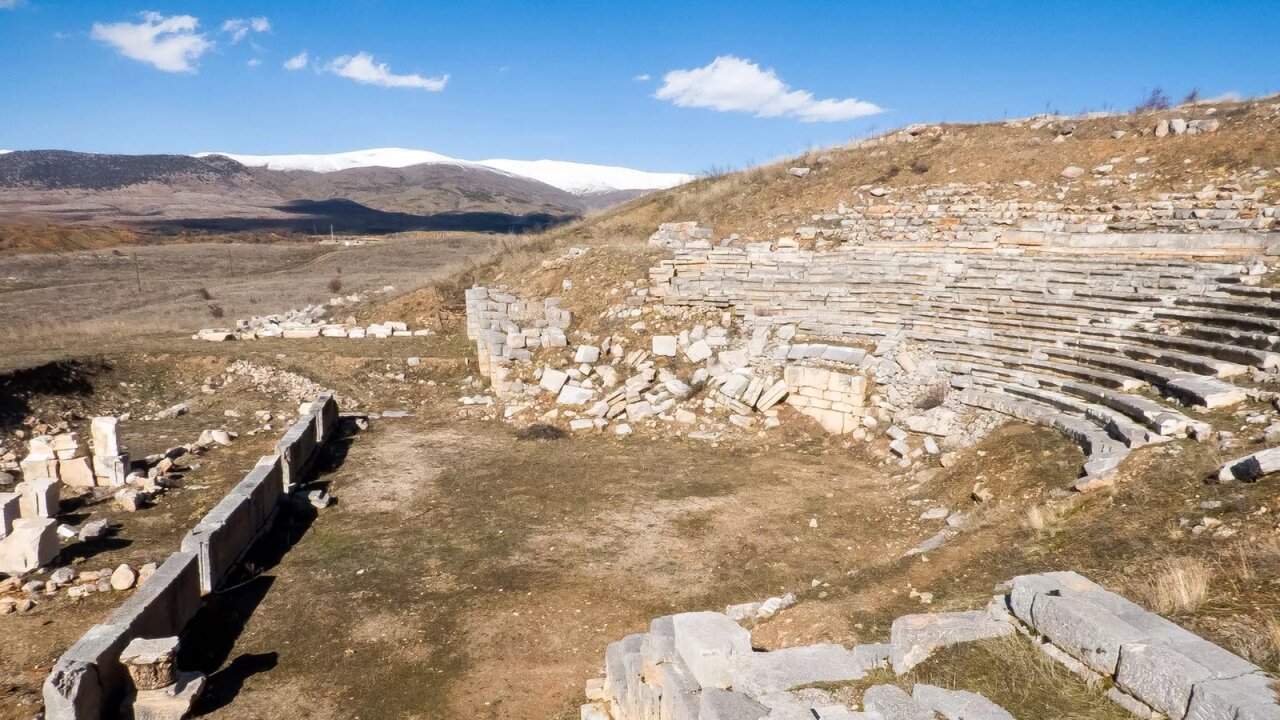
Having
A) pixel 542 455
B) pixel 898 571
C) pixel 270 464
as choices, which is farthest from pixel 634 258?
pixel 898 571

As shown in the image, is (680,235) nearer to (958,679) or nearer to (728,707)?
(958,679)

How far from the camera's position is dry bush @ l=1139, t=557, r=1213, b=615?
4496 mm

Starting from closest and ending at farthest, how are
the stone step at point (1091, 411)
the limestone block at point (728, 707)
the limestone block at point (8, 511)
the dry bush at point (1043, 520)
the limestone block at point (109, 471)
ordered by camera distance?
1. the limestone block at point (728, 707)
2. the dry bush at point (1043, 520)
3. the stone step at point (1091, 411)
4. the limestone block at point (8, 511)
5. the limestone block at point (109, 471)

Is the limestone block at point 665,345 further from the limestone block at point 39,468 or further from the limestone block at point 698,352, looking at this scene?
the limestone block at point 39,468

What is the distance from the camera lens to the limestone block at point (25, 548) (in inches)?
312

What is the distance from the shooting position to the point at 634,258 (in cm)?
1930

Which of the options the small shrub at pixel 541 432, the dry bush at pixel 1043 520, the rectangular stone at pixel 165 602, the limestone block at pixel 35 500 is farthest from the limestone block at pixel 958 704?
the limestone block at pixel 35 500

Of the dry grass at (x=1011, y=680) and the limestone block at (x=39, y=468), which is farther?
the limestone block at (x=39, y=468)

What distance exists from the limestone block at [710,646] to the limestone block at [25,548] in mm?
7633

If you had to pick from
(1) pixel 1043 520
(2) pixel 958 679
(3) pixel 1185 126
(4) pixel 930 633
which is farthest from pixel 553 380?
(3) pixel 1185 126

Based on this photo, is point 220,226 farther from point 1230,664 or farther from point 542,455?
point 1230,664

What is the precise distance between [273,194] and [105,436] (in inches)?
4789

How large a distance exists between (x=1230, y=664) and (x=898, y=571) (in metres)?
3.49

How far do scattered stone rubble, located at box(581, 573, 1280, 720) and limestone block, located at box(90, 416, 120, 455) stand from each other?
32.6ft
